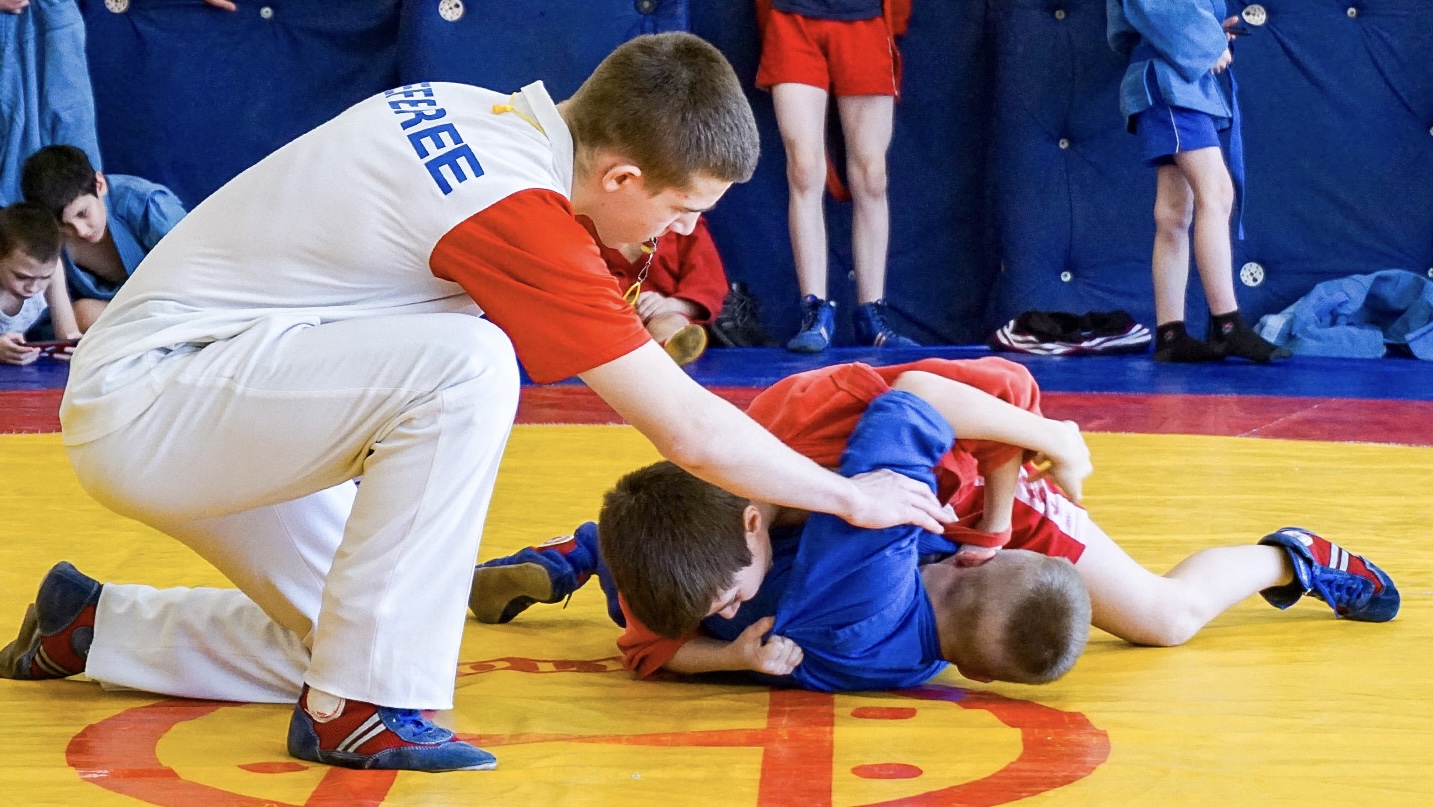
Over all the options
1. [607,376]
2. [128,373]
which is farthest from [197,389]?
[607,376]

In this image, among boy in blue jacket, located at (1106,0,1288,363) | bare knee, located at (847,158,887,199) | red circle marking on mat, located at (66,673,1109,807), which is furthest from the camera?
bare knee, located at (847,158,887,199)

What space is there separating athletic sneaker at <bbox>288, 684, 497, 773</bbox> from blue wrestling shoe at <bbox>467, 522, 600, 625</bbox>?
2.23ft

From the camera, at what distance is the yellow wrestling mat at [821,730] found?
1768 mm

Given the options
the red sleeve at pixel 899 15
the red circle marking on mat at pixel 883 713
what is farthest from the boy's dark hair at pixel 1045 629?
the red sleeve at pixel 899 15

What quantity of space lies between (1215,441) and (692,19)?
3659 mm

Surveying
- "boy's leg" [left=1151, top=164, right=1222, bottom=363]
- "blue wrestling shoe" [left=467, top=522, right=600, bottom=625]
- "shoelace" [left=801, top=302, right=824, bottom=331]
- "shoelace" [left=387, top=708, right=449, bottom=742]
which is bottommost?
"shoelace" [left=801, top=302, right=824, bottom=331]

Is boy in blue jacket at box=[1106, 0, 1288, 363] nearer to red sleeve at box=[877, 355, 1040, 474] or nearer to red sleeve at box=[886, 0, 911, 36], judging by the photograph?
red sleeve at box=[886, 0, 911, 36]

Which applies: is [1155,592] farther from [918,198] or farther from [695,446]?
[918,198]

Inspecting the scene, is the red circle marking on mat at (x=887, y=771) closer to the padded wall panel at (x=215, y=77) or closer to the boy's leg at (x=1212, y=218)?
the boy's leg at (x=1212, y=218)

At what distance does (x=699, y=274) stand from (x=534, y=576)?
396 cm

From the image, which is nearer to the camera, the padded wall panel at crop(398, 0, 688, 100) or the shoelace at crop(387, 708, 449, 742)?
the shoelace at crop(387, 708, 449, 742)

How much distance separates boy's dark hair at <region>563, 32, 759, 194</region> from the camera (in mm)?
1936

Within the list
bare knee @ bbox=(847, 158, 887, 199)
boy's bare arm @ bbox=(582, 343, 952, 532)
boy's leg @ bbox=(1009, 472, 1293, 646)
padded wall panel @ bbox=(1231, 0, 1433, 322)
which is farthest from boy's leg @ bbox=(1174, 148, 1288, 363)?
boy's bare arm @ bbox=(582, 343, 952, 532)

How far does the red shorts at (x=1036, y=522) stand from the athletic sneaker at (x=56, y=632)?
1325mm
